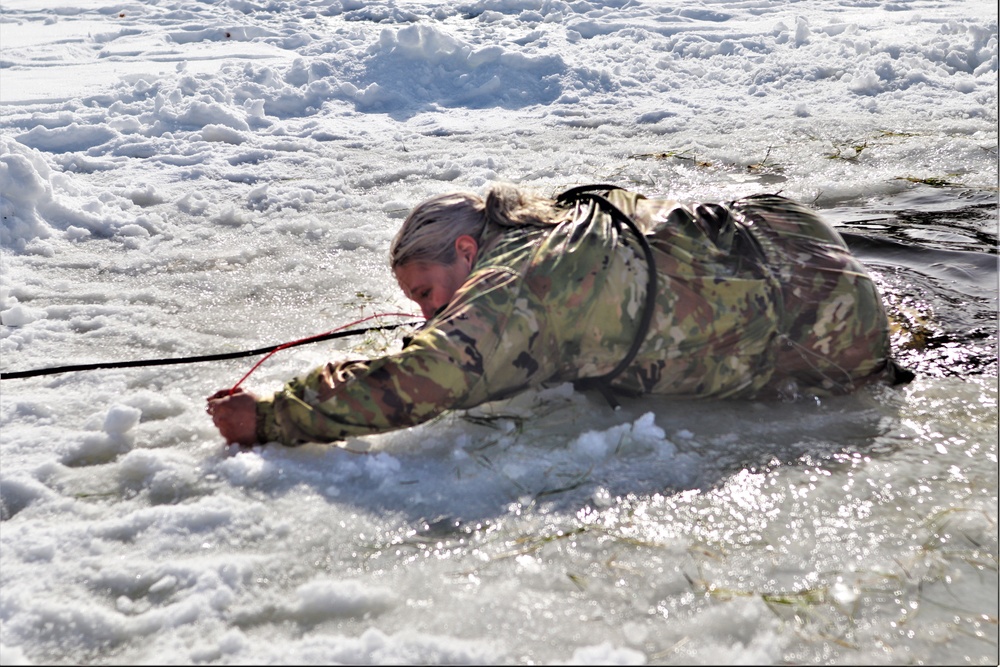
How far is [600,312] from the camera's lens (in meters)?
2.60

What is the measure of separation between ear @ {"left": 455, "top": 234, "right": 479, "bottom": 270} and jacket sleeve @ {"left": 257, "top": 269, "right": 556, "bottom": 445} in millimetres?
191

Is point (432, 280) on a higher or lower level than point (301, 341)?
higher

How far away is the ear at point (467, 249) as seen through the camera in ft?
9.16

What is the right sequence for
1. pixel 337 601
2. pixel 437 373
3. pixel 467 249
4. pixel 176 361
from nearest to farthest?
pixel 337 601 → pixel 437 373 → pixel 467 249 → pixel 176 361

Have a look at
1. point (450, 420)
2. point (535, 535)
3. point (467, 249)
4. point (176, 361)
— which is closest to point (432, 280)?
point (467, 249)

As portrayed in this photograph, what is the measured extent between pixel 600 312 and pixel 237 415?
42.9 inches

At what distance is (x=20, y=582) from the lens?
2.19 metres

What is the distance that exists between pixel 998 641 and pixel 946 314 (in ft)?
6.33

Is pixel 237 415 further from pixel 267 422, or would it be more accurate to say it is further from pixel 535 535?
pixel 535 535

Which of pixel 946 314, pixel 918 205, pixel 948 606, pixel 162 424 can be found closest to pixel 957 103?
pixel 918 205

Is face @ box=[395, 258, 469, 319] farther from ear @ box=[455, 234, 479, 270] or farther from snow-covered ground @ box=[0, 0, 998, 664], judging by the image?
snow-covered ground @ box=[0, 0, 998, 664]

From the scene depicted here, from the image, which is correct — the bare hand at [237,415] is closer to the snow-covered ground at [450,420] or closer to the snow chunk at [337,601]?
the snow-covered ground at [450,420]

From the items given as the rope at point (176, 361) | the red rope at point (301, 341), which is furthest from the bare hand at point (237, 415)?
the rope at point (176, 361)

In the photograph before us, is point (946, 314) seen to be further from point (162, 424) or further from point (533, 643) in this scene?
point (162, 424)
